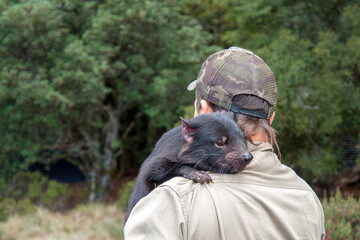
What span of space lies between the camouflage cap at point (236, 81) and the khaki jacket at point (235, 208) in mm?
230

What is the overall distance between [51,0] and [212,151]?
9.24 metres

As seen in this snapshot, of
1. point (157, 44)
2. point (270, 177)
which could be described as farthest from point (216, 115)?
point (157, 44)

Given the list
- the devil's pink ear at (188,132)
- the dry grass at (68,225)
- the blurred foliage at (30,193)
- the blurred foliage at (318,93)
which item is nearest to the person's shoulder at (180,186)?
the devil's pink ear at (188,132)

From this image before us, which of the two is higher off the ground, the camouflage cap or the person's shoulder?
the camouflage cap

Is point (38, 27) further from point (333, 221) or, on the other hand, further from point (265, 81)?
point (265, 81)

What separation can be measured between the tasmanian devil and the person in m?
0.07

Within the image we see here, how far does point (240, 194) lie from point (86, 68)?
890 centimetres

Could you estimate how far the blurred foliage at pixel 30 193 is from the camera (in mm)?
11492

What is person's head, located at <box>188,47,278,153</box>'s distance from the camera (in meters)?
1.93

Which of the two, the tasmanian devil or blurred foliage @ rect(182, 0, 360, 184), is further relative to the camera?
blurred foliage @ rect(182, 0, 360, 184)

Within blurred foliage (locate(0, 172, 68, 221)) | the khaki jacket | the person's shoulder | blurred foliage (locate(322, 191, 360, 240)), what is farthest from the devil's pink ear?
blurred foliage (locate(0, 172, 68, 221))

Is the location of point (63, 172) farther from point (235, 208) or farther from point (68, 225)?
point (235, 208)

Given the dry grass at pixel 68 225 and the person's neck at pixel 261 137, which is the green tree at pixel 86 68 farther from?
the person's neck at pixel 261 137

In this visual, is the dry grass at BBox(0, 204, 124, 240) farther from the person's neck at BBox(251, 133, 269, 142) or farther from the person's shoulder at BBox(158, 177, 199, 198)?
the person's shoulder at BBox(158, 177, 199, 198)
